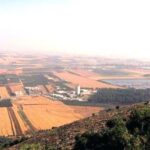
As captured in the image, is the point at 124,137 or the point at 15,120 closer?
the point at 124,137

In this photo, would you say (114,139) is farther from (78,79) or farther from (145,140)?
(78,79)

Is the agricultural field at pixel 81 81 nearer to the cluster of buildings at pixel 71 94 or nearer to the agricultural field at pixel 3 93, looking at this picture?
the cluster of buildings at pixel 71 94

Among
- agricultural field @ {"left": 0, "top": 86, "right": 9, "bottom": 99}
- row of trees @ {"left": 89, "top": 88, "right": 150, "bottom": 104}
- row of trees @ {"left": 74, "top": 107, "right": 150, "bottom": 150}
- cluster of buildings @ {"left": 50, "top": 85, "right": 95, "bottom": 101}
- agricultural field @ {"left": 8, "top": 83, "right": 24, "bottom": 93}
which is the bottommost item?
cluster of buildings @ {"left": 50, "top": 85, "right": 95, "bottom": 101}

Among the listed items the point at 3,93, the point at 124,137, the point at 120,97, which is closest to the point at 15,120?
the point at 120,97

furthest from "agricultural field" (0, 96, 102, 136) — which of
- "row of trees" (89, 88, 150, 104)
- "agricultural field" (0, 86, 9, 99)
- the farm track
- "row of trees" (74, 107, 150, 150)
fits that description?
"row of trees" (74, 107, 150, 150)

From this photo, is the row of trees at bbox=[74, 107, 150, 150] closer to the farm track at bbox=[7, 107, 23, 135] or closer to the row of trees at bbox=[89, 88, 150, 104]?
the farm track at bbox=[7, 107, 23, 135]

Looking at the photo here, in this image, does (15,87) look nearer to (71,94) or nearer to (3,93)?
(3,93)
